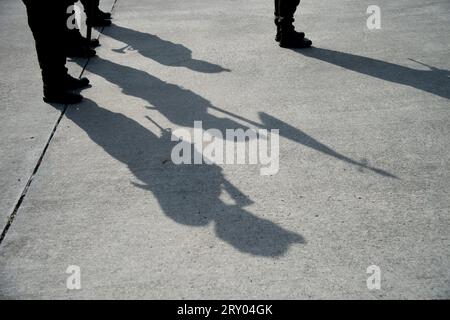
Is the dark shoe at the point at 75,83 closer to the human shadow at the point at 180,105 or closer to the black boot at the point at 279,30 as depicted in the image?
the human shadow at the point at 180,105

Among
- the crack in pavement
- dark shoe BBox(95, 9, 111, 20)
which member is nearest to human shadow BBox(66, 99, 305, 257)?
the crack in pavement

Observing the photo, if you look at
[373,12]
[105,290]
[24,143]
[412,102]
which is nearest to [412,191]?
[412,102]

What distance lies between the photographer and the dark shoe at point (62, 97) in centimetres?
477

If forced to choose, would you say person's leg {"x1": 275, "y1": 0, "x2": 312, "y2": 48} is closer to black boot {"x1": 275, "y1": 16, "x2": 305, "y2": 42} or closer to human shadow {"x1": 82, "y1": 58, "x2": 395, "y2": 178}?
black boot {"x1": 275, "y1": 16, "x2": 305, "y2": 42}

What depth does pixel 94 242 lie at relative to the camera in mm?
2967

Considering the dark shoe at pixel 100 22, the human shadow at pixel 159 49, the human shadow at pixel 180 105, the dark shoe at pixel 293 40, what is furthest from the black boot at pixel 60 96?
the dark shoe at pixel 293 40

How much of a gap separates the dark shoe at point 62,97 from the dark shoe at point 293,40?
303 cm

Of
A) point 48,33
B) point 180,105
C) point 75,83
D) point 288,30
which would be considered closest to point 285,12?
point 288,30

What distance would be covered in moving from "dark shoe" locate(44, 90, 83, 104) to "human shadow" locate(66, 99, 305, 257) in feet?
0.71

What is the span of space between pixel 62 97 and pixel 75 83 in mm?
375

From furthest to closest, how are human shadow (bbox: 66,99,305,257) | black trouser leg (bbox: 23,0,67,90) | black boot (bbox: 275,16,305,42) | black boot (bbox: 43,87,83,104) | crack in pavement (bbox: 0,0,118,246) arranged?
black boot (bbox: 275,16,305,42), black boot (bbox: 43,87,83,104), black trouser leg (bbox: 23,0,67,90), crack in pavement (bbox: 0,0,118,246), human shadow (bbox: 66,99,305,257)

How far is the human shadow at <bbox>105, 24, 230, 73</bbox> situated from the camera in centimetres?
561

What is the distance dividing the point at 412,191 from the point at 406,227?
1.52 ft

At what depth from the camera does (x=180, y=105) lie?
4.70 meters
